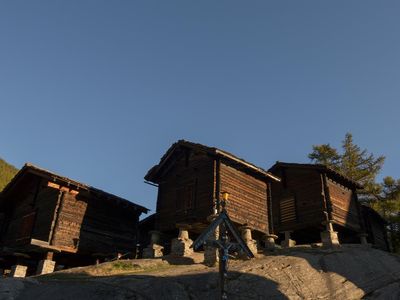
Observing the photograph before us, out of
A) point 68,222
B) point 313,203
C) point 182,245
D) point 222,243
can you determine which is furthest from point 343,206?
point 222,243

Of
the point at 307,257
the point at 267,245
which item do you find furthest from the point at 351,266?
the point at 267,245

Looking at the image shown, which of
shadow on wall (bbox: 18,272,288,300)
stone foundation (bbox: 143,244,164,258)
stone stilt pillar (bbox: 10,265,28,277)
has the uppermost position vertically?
stone foundation (bbox: 143,244,164,258)

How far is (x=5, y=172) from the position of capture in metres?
41.3

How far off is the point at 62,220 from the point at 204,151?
906 centimetres

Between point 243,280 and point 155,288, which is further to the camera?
point 243,280

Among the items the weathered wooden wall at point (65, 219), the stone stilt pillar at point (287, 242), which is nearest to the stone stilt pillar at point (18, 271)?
the weathered wooden wall at point (65, 219)

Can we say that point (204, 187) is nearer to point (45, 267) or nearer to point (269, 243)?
point (269, 243)

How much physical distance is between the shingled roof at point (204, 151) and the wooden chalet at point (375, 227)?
1075 cm

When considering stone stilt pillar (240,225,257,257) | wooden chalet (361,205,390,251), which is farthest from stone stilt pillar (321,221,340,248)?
wooden chalet (361,205,390,251)

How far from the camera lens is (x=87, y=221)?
24.2 metres

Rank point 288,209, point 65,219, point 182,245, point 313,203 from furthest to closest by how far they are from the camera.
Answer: point 288,209
point 313,203
point 65,219
point 182,245

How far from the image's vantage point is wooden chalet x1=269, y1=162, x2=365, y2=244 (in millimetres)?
25500

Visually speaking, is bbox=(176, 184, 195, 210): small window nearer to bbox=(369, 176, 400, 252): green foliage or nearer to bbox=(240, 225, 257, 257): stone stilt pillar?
bbox=(240, 225, 257, 257): stone stilt pillar

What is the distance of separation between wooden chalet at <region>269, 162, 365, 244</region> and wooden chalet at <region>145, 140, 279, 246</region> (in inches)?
121
